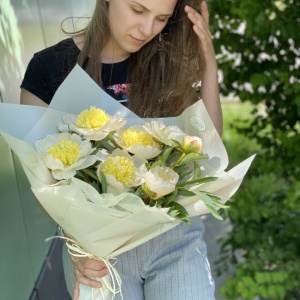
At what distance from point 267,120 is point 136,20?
6.67 ft

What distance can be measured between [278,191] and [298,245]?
31cm

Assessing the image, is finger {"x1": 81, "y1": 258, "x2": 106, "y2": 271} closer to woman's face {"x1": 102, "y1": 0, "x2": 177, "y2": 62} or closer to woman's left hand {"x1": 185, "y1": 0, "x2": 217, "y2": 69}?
woman's face {"x1": 102, "y1": 0, "x2": 177, "y2": 62}

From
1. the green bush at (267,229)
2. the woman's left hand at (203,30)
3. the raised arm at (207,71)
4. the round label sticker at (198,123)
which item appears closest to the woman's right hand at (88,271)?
the round label sticker at (198,123)

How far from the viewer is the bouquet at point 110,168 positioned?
76.8 inches

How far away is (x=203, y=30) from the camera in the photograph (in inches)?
105

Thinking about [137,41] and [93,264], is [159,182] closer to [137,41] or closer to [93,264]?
[93,264]

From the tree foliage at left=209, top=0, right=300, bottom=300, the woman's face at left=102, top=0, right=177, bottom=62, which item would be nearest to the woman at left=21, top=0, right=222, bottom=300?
the woman's face at left=102, top=0, right=177, bottom=62

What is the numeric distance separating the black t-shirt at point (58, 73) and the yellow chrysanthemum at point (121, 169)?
0.57 m

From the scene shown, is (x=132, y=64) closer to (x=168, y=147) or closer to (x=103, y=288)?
(x=168, y=147)

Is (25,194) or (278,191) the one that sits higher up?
(25,194)

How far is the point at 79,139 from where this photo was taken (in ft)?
6.69

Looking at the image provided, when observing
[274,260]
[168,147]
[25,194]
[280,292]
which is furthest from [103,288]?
[274,260]

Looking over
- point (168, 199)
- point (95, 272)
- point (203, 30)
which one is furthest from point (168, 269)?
point (203, 30)

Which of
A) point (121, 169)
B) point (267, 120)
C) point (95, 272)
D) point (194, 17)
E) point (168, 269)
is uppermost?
point (194, 17)
